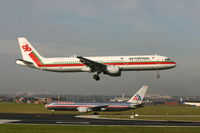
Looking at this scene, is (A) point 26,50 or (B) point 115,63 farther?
(A) point 26,50

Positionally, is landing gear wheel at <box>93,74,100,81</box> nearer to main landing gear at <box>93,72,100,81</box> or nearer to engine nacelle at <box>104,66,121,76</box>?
main landing gear at <box>93,72,100,81</box>

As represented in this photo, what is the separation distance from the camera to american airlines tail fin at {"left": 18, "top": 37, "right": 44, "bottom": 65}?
6869 centimetres

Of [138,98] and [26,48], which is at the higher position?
[26,48]

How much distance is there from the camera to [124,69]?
61500mm

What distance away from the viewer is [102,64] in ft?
199

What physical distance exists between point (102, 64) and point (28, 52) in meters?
19.7

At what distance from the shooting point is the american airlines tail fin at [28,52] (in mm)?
68688

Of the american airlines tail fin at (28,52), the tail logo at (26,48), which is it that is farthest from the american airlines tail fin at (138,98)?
the tail logo at (26,48)

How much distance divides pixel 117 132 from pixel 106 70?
25.7m

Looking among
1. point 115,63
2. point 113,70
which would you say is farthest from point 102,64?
point 115,63

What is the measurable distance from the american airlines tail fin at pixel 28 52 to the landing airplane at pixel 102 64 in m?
0.33

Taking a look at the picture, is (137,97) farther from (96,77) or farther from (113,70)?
(113,70)

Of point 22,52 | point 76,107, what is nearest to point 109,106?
point 76,107

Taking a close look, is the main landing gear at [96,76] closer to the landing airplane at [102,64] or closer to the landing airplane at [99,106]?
the landing airplane at [102,64]
